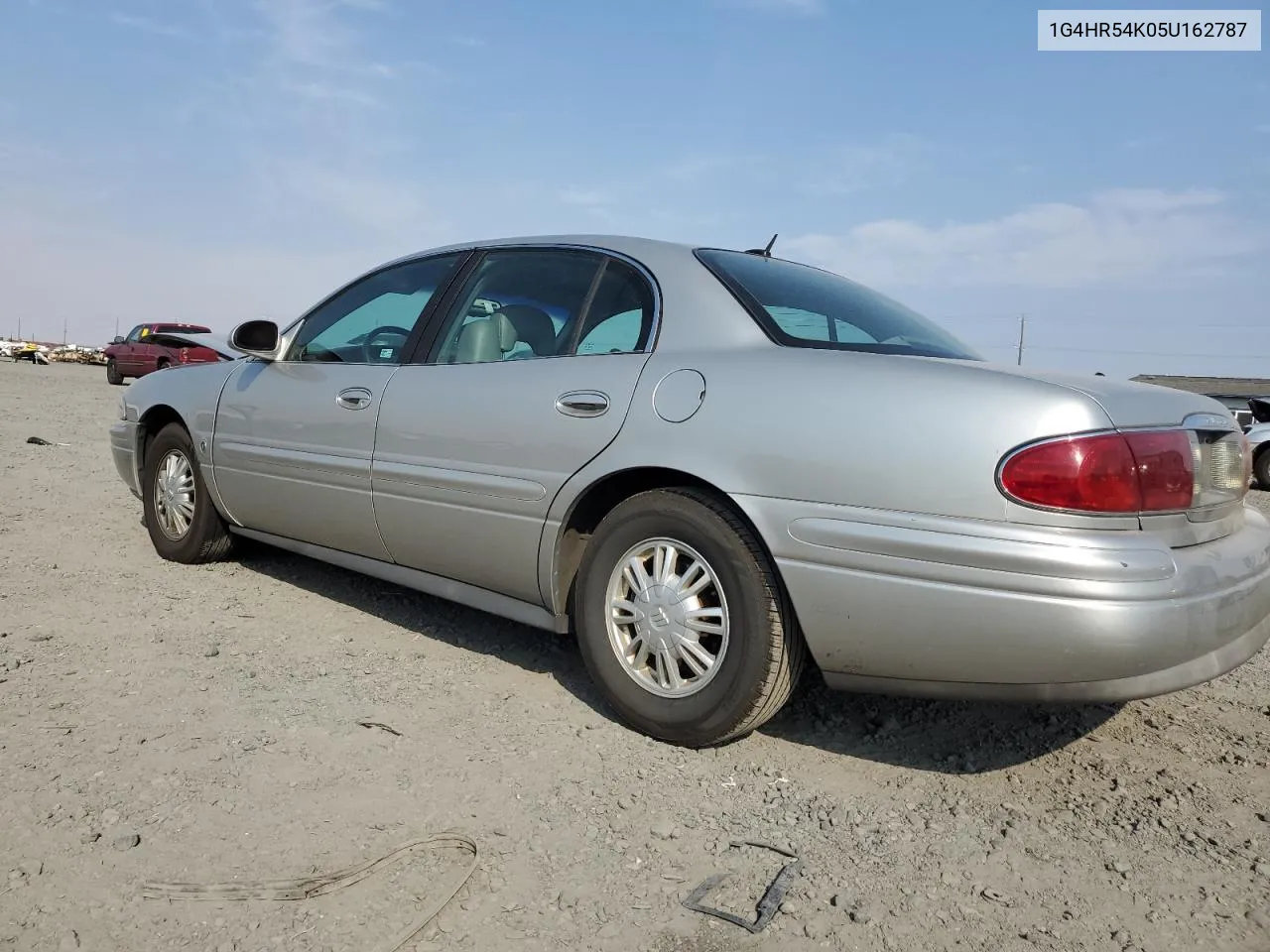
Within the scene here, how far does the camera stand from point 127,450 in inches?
194

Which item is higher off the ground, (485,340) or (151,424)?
(485,340)

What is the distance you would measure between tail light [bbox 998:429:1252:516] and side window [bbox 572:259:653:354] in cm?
119

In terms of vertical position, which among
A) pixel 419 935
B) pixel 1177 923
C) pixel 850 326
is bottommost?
pixel 1177 923

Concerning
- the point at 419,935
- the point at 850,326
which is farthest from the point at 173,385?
the point at 419,935

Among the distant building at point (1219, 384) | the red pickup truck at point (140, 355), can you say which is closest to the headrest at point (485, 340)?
the red pickup truck at point (140, 355)

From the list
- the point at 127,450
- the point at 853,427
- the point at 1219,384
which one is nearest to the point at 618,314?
the point at 853,427

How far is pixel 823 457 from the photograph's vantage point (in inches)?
93.0

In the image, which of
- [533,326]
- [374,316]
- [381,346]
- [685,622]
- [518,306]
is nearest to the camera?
[685,622]

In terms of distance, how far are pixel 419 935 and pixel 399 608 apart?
233cm

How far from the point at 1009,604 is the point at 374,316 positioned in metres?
2.76

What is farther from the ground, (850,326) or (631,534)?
(850,326)

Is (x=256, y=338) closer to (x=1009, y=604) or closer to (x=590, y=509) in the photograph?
(x=590, y=509)

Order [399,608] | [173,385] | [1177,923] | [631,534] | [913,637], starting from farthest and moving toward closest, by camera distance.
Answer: [173,385]
[399,608]
[631,534]
[913,637]
[1177,923]

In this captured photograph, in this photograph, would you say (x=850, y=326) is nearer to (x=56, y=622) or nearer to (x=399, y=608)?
(x=399, y=608)
